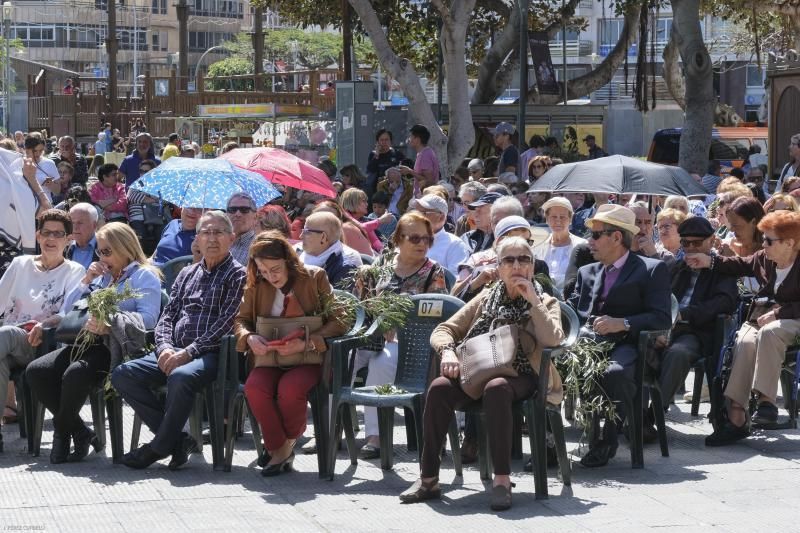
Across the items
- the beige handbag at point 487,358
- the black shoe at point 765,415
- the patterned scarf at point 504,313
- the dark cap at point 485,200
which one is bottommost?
the black shoe at point 765,415

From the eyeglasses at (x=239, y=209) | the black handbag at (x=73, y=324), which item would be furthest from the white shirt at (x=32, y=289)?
the eyeglasses at (x=239, y=209)

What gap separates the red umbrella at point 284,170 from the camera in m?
13.2

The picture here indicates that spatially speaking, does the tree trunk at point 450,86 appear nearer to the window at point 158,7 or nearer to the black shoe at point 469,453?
the black shoe at point 469,453

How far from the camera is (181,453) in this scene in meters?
7.99

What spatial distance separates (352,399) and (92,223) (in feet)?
11.1

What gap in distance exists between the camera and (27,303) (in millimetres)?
8930

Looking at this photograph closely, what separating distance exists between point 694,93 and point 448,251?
10.4m

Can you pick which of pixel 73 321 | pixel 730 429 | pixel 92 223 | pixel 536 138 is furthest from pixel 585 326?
pixel 536 138

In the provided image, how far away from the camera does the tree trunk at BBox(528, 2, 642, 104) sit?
2938cm

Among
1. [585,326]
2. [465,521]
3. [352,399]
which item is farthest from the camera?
[585,326]

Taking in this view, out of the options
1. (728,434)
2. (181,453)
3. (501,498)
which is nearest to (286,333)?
(181,453)

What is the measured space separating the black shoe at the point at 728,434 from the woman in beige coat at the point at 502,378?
5.06ft

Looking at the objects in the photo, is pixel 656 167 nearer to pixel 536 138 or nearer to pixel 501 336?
pixel 501 336

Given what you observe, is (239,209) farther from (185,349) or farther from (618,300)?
(618,300)
